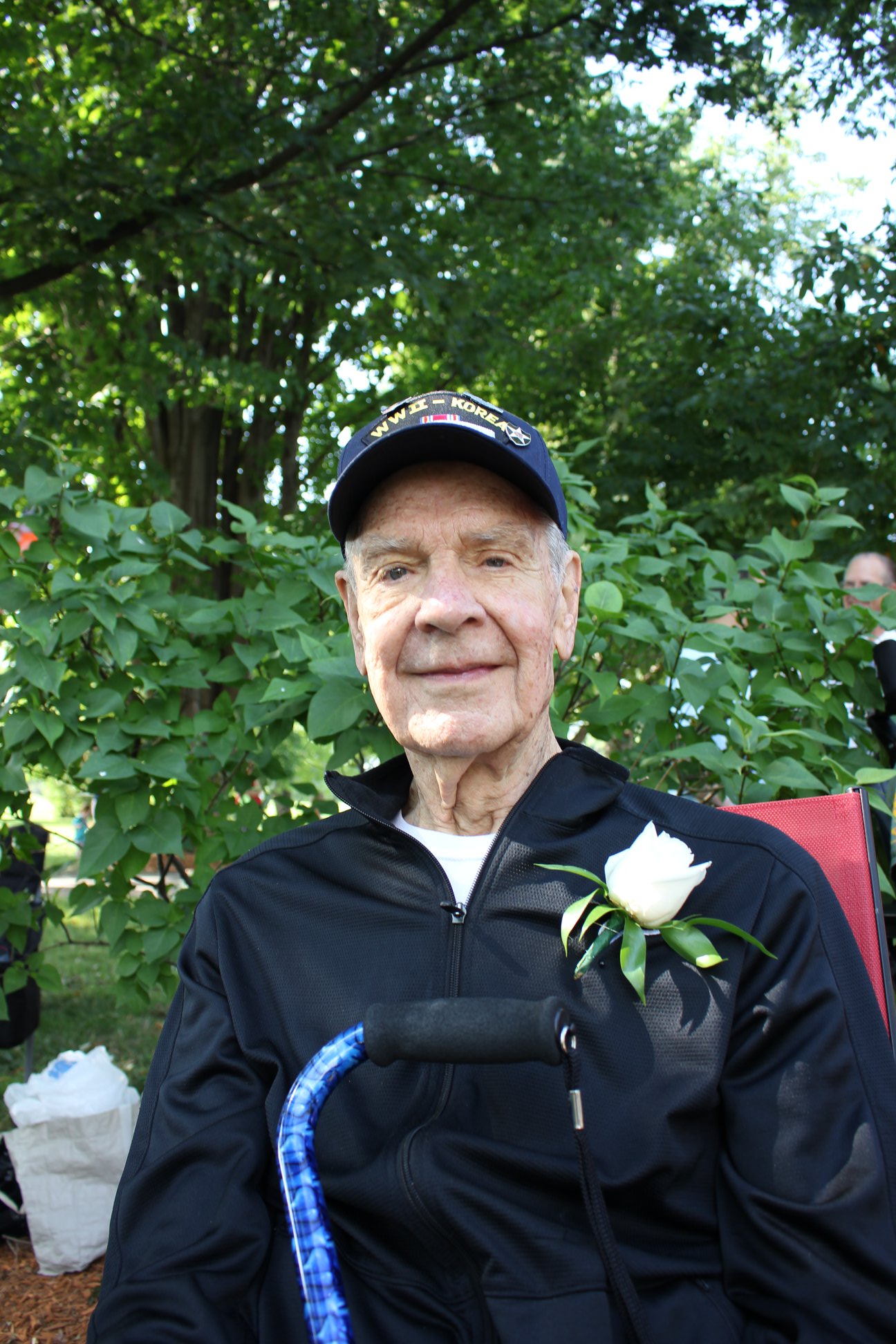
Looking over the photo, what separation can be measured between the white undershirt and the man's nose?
36 cm

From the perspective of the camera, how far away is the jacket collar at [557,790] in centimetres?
176

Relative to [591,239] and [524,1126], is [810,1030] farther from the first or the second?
[591,239]

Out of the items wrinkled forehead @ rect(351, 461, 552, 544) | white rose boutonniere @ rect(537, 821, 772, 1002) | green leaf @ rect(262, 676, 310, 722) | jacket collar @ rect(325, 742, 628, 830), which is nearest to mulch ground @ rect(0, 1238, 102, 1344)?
green leaf @ rect(262, 676, 310, 722)

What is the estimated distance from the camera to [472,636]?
5.83 ft

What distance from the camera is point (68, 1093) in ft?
9.59

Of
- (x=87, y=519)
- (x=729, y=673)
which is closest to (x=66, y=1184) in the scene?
(x=87, y=519)

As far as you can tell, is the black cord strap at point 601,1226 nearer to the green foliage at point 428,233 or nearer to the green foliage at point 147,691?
the green foliage at point 147,691

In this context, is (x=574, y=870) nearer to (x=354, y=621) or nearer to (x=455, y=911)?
(x=455, y=911)

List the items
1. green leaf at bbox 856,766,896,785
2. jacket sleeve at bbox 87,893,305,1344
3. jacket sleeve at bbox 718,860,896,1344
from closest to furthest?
jacket sleeve at bbox 718,860,896,1344 → jacket sleeve at bbox 87,893,305,1344 → green leaf at bbox 856,766,896,785

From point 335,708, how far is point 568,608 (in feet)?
2.28

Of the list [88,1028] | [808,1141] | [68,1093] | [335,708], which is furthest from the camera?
[88,1028]

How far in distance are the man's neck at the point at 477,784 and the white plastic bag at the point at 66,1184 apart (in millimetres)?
1646

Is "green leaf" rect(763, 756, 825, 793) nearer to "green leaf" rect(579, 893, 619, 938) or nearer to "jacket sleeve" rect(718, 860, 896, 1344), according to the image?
"jacket sleeve" rect(718, 860, 896, 1344)

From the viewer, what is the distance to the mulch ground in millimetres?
2579
